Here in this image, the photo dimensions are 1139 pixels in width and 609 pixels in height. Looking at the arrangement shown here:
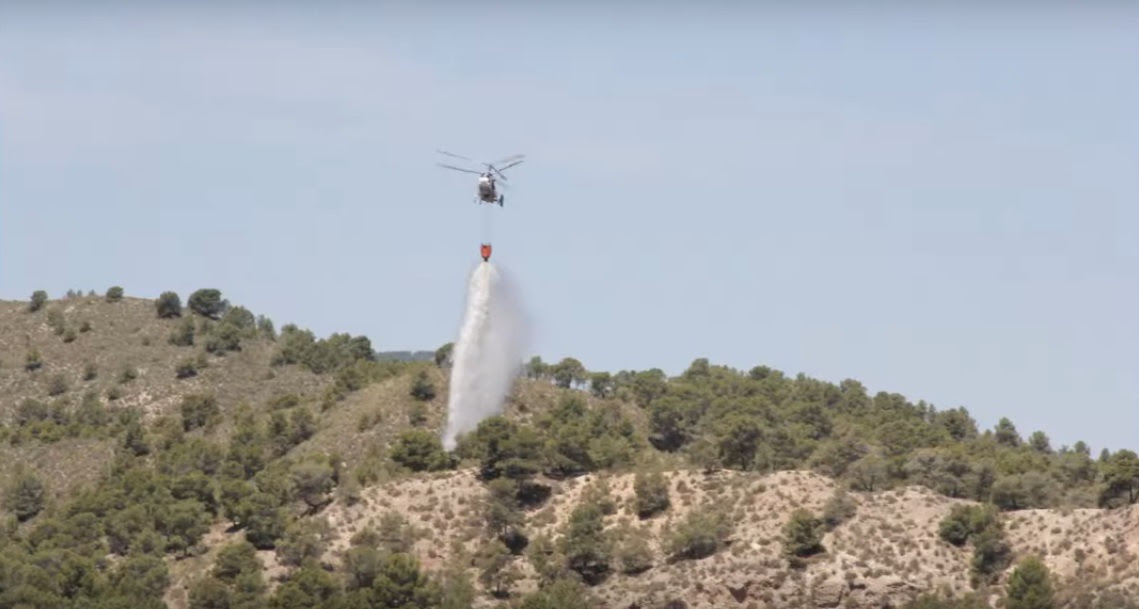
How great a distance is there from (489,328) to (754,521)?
34650 millimetres

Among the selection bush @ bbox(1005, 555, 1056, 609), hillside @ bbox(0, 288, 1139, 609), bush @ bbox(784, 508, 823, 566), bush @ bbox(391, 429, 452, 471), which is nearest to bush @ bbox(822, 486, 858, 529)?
hillside @ bbox(0, 288, 1139, 609)

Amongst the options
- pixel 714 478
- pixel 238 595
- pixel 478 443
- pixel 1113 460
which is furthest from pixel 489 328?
pixel 1113 460

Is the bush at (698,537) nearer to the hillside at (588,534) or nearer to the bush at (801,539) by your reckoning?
the hillside at (588,534)

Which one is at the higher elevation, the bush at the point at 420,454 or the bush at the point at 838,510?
the bush at the point at 420,454

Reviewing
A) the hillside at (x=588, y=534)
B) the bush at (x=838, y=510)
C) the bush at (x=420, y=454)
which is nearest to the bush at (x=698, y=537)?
the hillside at (x=588, y=534)

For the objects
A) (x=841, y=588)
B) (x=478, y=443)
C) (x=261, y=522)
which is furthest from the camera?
(x=478, y=443)

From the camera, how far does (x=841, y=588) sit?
6467 inches

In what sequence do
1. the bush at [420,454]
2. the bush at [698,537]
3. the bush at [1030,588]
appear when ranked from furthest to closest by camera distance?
the bush at [420,454], the bush at [698,537], the bush at [1030,588]

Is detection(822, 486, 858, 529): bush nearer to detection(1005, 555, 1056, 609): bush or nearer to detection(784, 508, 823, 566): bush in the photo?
detection(784, 508, 823, 566): bush

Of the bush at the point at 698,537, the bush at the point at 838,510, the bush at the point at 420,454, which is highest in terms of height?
the bush at the point at 420,454

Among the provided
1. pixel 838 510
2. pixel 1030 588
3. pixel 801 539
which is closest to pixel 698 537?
pixel 801 539

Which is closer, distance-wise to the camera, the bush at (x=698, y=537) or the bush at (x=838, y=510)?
the bush at (x=698, y=537)

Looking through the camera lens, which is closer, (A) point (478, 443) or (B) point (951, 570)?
(B) point (951, 570)

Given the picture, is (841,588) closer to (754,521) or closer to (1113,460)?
(754,521)
